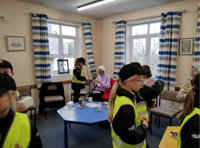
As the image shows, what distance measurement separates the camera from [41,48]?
402 centimetres

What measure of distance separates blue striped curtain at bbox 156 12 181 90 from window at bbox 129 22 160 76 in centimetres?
51

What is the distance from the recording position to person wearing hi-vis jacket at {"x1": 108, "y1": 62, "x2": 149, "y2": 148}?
0.96 meters

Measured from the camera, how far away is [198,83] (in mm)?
858

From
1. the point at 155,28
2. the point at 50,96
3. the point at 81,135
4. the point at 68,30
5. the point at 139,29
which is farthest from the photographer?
the point at 68,30

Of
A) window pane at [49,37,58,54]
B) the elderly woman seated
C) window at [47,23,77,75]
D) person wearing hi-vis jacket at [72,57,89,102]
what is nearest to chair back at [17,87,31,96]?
window at [47,23,77,75]

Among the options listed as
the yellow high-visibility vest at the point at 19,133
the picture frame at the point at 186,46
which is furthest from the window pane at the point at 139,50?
the yellow high-visibility vest at the point at 19,133

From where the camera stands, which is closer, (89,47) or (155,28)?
(155,28)

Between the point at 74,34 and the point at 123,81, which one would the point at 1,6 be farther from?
the point at 123,81

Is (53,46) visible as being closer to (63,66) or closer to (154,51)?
(63,66)

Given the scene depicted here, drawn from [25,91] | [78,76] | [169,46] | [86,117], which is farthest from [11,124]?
[169,46]

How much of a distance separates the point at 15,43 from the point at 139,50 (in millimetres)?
3890

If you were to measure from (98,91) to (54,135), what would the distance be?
1.65m

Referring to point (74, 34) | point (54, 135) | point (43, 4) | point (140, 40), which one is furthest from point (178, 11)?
point (54, 135)

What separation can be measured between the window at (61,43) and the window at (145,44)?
222 cm
